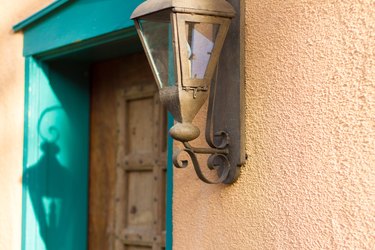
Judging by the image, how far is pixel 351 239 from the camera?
6.04 ft

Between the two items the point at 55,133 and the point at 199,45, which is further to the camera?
the point at 55,133

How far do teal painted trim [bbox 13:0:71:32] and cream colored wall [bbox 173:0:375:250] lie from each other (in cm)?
141

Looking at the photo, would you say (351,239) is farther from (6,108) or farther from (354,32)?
(6,108)

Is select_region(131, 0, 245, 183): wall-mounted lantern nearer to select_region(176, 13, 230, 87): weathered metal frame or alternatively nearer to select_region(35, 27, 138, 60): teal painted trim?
select_region(176, 13, 230, 87): weathered metal frame

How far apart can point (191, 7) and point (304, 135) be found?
545mm

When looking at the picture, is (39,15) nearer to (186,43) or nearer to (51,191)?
(51,191)

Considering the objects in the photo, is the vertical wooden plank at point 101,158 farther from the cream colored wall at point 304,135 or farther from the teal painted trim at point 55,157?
the cream colored wall at point 304,135

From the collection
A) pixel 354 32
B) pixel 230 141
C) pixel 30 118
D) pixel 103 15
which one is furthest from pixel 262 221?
pixel 30 118

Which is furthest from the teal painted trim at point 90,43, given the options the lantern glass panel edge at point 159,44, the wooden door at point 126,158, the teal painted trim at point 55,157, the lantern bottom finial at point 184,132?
the lantern bottom finial at point 184,132

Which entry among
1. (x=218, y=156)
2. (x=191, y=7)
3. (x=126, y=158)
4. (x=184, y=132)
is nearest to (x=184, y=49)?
(x=191, y=7)

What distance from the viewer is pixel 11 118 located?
3629 mm

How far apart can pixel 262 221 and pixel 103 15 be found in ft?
4.60

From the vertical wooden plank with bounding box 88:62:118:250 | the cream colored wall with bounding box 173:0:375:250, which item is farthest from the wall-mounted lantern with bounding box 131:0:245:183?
the vertical wooden plank with bounding box 88:62:118:250

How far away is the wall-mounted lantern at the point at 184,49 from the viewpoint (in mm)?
2064
